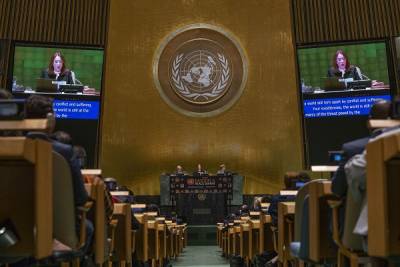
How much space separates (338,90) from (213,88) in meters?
3.62

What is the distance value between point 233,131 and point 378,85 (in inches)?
154

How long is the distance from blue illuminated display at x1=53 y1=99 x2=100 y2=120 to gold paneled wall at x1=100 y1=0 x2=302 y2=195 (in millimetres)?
1572

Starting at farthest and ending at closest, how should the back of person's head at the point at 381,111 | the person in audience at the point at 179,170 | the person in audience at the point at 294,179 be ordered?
the person in audience at the point at 179,170 → the person in audience at the point at 294,179 → the back of person's head at the point at 381,111

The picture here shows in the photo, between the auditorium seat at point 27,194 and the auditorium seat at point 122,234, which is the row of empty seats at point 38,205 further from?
the auditorium seat at point 122,234

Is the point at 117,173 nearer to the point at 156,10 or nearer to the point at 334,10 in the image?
the point at 156,10

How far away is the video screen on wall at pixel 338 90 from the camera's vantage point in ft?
40.5

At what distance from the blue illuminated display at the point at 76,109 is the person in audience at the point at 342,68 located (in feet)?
17.9

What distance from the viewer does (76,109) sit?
1245cm

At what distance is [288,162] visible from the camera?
46.6ft

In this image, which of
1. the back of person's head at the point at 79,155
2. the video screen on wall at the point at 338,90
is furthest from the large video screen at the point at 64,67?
the back of person's head at the point at 79,155

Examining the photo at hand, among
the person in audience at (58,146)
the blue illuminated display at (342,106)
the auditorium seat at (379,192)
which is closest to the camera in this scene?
the auditorium seat at (379,192)

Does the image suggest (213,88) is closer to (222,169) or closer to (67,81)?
(222,169)

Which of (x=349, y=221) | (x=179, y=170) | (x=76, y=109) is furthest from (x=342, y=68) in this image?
(x=349, y=221)

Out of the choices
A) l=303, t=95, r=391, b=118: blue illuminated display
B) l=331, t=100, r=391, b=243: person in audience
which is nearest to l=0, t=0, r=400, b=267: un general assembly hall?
l=303, t=95, r=391, b=118: blue illuminated display
